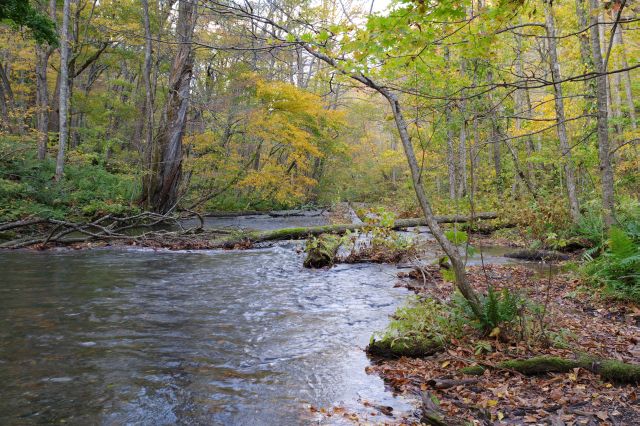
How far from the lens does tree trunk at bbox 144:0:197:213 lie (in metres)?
16.4

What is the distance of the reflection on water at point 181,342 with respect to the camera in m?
3.52

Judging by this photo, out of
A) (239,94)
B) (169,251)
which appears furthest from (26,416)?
(239,94)

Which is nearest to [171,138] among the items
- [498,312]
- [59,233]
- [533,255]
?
[59,233]

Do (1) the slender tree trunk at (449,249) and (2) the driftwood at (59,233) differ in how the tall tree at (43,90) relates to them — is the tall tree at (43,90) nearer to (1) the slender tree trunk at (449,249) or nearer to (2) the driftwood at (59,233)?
(2) the driftwood at (59,233)

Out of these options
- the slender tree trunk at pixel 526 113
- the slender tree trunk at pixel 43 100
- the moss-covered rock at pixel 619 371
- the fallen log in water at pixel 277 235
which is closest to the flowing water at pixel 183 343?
the moss-covered rock at pixel 619 371

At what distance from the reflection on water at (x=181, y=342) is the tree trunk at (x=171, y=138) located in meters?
8.18

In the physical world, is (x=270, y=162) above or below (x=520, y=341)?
above

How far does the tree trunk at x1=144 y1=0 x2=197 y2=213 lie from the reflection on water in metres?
8.18

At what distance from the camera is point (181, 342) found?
493 cm

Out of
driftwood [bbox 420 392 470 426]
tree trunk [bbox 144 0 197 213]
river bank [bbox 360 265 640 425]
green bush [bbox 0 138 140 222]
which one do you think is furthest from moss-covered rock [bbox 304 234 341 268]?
tree trunk [bbox 144 0 197 213]

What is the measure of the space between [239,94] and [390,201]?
1389 cm

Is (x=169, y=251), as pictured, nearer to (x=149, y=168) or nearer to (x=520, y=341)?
(x=149, y=168)

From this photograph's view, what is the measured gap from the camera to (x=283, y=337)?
17.3 feet

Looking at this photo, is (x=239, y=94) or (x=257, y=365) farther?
(x=239, y=94)
